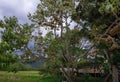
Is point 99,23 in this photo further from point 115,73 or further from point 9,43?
point 9,43

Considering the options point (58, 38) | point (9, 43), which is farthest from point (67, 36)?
point (9, 43)

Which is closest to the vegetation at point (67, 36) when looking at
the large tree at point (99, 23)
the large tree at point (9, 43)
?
the large tree at point (99, 23)

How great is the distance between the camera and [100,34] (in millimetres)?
20422

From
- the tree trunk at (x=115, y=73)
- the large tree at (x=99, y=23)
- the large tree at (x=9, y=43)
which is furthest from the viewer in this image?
the tree trunk at (x=115, y=73)

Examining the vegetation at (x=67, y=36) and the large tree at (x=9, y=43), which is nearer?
the large tree at (x=9, y=43)

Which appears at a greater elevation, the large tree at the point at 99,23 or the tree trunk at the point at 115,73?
the large tree at the point at 99,23

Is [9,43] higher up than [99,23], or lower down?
lower down

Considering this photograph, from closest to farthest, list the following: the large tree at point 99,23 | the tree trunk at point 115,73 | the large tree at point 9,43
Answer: the large tree at point 9,43
the large tree at point 99,23
the tree trunk at point 115,73

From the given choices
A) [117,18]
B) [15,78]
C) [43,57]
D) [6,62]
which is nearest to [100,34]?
[117,18]

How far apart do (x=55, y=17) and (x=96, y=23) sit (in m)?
2.49

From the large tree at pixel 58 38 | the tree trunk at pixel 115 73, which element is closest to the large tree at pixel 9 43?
the large tree at pixel 58 38

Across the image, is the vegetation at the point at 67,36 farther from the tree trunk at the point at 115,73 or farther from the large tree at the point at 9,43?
the large tree at the point at 9,43

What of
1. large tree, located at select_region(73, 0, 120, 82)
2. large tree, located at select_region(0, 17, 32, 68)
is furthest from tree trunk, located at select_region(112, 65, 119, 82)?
large tree, located at select_region(0, 17, 32, 68)

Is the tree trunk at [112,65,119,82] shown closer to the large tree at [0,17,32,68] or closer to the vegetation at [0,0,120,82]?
the vegetation at [0,0,120,82]
